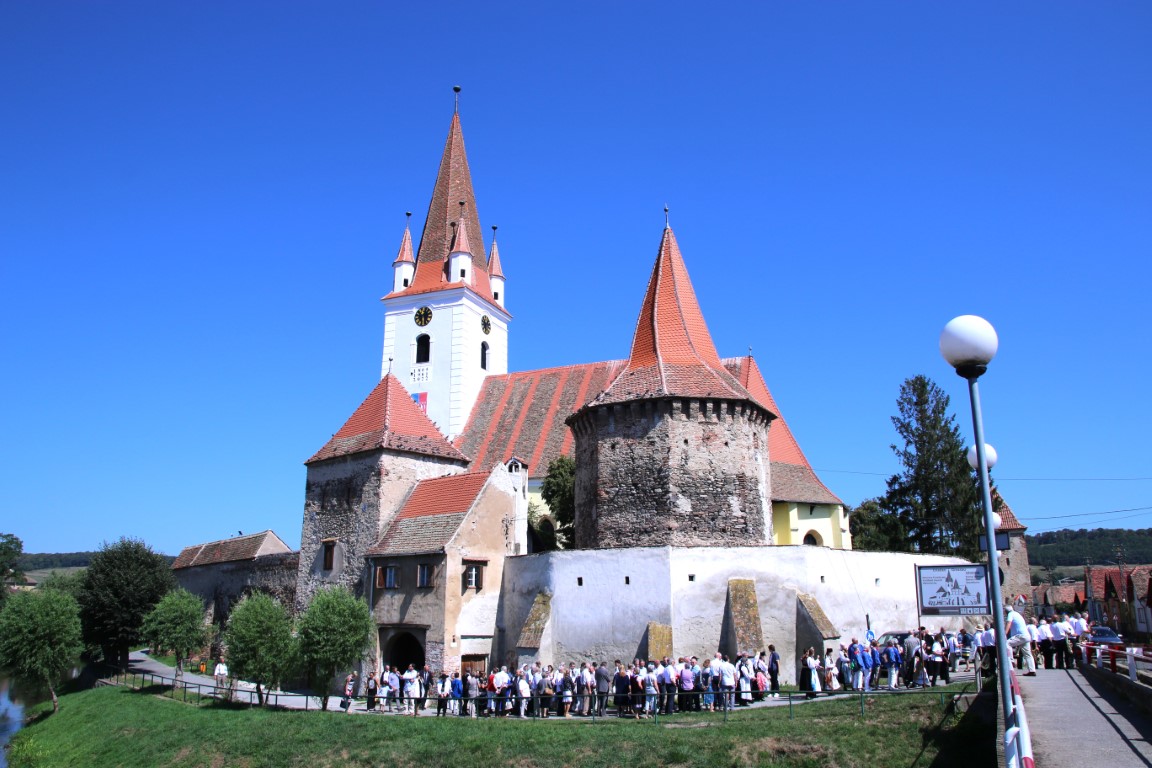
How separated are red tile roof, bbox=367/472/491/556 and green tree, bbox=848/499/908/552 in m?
19.3

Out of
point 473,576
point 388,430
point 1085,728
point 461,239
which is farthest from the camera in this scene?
point 461,239

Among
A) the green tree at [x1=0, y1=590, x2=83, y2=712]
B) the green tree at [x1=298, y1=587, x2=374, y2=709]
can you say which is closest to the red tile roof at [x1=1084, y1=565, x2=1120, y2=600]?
the green tree at [x1=298, y1=587, x2=374, y2=709]

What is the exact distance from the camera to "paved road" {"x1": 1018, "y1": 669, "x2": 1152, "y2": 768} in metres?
10.5

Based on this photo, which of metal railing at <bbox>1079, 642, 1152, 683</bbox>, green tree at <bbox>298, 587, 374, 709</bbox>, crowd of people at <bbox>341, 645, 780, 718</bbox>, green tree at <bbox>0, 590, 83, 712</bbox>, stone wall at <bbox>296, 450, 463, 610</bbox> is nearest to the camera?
metal railing at <bbox>1079, 642, 1152, 683</bbox>

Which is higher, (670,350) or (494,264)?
(494,264)

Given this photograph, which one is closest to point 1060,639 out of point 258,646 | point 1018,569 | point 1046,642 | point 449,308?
point 1046,642

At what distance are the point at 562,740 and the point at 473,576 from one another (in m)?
10.5

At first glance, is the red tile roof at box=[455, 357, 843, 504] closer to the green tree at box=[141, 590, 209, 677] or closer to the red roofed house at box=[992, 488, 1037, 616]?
the green tree at box=[141, 590, 209, 677]

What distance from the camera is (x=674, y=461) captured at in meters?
28.4

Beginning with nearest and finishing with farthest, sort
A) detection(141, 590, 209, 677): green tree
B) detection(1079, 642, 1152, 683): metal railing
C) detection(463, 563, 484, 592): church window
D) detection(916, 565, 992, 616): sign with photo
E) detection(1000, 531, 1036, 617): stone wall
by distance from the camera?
1. detection(916, 565, 992, 616): sign with photo
2. detection(1079, 642, 1152, 683): metal railing
3. detection(463, 563, 484, 592): church window
4. detection(141, 590, 209, 677): green tree
5. detection(1000, 531, 1036, 617): stone wall

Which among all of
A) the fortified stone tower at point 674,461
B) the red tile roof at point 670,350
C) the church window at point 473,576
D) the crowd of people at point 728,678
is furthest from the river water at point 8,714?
the red tile roof at point 670,350

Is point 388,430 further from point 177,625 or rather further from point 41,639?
point 41,639

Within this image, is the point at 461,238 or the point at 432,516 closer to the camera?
the point at 432,516

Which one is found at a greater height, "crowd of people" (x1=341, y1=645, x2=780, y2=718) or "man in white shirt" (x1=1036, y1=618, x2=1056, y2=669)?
"man in white shirt" (x1=1036, y1=618, x2=1056, y2=669)
